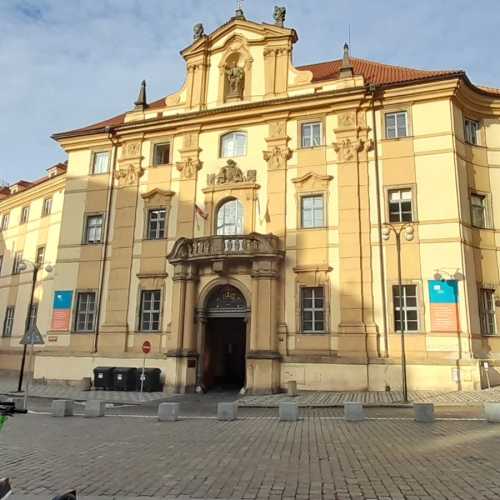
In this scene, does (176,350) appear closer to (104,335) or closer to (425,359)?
(104,335)

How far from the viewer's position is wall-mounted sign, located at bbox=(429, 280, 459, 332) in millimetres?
19663

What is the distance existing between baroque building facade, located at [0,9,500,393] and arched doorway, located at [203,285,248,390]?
102 mm

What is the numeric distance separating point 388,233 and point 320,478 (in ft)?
51.4

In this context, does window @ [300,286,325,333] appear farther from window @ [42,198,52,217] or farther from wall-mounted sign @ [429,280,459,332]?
window @ [42,198,52,217]

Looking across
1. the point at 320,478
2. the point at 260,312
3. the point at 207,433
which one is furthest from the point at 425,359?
the point at 320,478

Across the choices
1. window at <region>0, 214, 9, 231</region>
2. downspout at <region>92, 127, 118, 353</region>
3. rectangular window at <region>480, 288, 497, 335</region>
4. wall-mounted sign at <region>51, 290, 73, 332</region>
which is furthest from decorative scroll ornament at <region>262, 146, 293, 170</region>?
window at <region>0, 214, 9, 231</region>

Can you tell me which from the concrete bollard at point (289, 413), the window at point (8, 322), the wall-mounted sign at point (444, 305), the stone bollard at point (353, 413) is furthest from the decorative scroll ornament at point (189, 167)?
the window at point (8, 322)

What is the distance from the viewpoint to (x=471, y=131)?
75.3 ft

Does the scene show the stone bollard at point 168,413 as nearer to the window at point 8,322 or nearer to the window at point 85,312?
the window at point 85,312

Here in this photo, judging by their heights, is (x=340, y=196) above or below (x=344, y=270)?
above

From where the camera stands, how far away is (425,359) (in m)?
19.5

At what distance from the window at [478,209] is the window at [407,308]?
4479 millimetres

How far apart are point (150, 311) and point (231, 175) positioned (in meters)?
7.83

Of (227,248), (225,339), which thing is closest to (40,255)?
(225,339)
